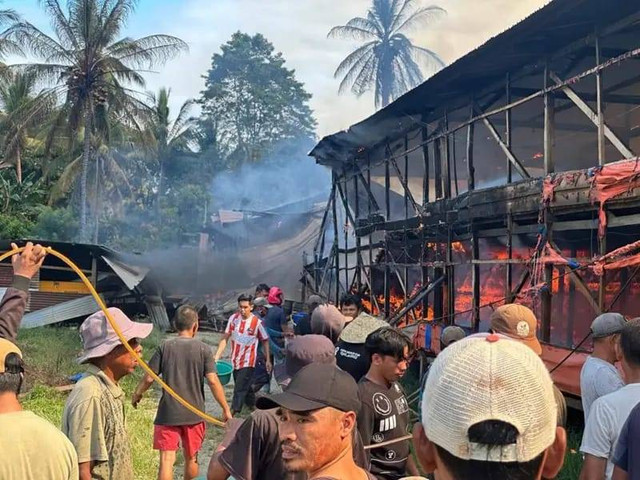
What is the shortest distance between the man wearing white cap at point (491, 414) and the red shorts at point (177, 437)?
476 cm

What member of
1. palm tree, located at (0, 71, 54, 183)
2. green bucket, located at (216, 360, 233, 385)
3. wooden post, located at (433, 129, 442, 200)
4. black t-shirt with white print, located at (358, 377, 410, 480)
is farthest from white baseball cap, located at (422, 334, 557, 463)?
palm tree, located at (0, 71, 54, 183)

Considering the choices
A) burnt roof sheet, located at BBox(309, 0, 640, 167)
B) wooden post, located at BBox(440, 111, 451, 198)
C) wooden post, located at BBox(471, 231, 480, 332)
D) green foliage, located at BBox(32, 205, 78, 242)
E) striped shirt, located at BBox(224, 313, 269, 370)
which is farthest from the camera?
green foliage, located at BBox(32, 205, 78, 242)

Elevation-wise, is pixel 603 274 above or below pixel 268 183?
below

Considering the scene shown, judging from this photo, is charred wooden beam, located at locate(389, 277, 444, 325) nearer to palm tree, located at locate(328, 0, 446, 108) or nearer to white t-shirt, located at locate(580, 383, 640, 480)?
white t-shirt, located at locate(580, 383, 640, 480)

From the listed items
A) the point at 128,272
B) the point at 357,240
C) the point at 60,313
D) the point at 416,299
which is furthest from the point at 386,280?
→ the point at 60,313

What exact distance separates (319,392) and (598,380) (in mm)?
2170

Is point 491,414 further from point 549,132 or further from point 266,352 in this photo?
point 549,132

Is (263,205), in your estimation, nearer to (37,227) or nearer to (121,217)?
(121,217)

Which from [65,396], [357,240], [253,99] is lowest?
[65,396]

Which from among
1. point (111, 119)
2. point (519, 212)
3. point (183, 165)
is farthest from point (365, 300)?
point (183, 165)

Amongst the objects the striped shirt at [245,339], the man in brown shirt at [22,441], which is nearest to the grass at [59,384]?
the striped shirt at [245,339]

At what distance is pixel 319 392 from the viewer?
2.32 m

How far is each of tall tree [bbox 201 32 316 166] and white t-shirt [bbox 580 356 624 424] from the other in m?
47.1

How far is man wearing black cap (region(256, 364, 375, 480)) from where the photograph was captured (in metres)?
2.24
